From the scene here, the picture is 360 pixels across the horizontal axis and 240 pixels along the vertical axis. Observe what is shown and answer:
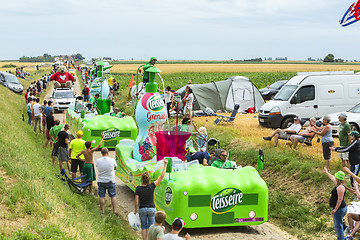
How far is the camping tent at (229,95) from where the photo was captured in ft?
86.9

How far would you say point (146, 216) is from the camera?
7820 millimetres

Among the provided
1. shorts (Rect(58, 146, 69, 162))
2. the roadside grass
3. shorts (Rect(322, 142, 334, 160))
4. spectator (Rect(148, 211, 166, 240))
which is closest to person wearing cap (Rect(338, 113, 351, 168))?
shorts (Rect(322, 142, 334, 160))

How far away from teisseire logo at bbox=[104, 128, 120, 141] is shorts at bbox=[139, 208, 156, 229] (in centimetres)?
920

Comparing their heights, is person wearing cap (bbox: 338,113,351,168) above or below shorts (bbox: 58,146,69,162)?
above

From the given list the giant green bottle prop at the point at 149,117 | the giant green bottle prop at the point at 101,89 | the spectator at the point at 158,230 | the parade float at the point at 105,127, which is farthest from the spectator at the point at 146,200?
the giant green bottle prop at the point at 101,89

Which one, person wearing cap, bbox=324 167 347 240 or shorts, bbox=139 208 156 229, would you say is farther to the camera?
person wearing cap, bbox=324 167 347 240

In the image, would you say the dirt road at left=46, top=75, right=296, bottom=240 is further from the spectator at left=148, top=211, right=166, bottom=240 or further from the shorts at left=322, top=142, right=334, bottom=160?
the shorts at left=322, top=142, right=334, bottom=160

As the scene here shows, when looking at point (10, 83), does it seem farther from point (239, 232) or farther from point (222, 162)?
point (239, 232)

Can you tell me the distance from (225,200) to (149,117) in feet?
12.2

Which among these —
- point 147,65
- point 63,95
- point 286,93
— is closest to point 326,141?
point 147,65

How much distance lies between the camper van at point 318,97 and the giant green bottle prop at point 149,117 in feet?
29.5

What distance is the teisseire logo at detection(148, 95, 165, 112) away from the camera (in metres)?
11.6

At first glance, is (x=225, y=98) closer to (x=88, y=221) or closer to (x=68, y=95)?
(x=68, y=95)

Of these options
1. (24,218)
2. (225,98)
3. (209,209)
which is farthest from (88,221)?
(225,98)
